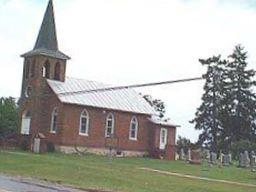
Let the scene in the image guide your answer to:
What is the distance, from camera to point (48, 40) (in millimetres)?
62219

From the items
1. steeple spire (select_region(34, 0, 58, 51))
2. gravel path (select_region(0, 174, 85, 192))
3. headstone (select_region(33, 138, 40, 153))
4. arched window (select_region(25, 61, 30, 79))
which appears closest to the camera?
gravel path (select_region(0, 174, 85, 192))

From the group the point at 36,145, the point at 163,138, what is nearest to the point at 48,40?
the point at 36,145

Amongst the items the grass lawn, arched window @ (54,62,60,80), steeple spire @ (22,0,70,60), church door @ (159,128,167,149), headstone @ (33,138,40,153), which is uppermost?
steeple spire @ (22,0,70,60)

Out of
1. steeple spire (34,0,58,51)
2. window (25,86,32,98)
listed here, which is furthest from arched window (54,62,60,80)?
window (25,86,32,98)

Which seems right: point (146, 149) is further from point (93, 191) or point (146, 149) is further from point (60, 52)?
point (93, 191)

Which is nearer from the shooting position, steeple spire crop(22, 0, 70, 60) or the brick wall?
the brick wall

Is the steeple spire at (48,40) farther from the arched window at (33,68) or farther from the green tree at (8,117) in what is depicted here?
the green tree at (8,117)

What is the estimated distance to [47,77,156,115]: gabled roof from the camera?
2329 inches

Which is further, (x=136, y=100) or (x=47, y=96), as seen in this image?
(x=136, y=100)

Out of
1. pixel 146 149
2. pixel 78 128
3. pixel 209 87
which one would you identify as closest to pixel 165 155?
pixel 146 149

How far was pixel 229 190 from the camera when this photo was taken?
2791cm

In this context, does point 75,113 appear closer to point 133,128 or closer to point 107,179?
point 133,128

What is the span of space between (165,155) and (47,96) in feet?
38.7

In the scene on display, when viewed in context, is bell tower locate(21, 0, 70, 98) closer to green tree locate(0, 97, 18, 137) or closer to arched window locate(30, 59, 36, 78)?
arched window locate(30, 59, 36, 78)
